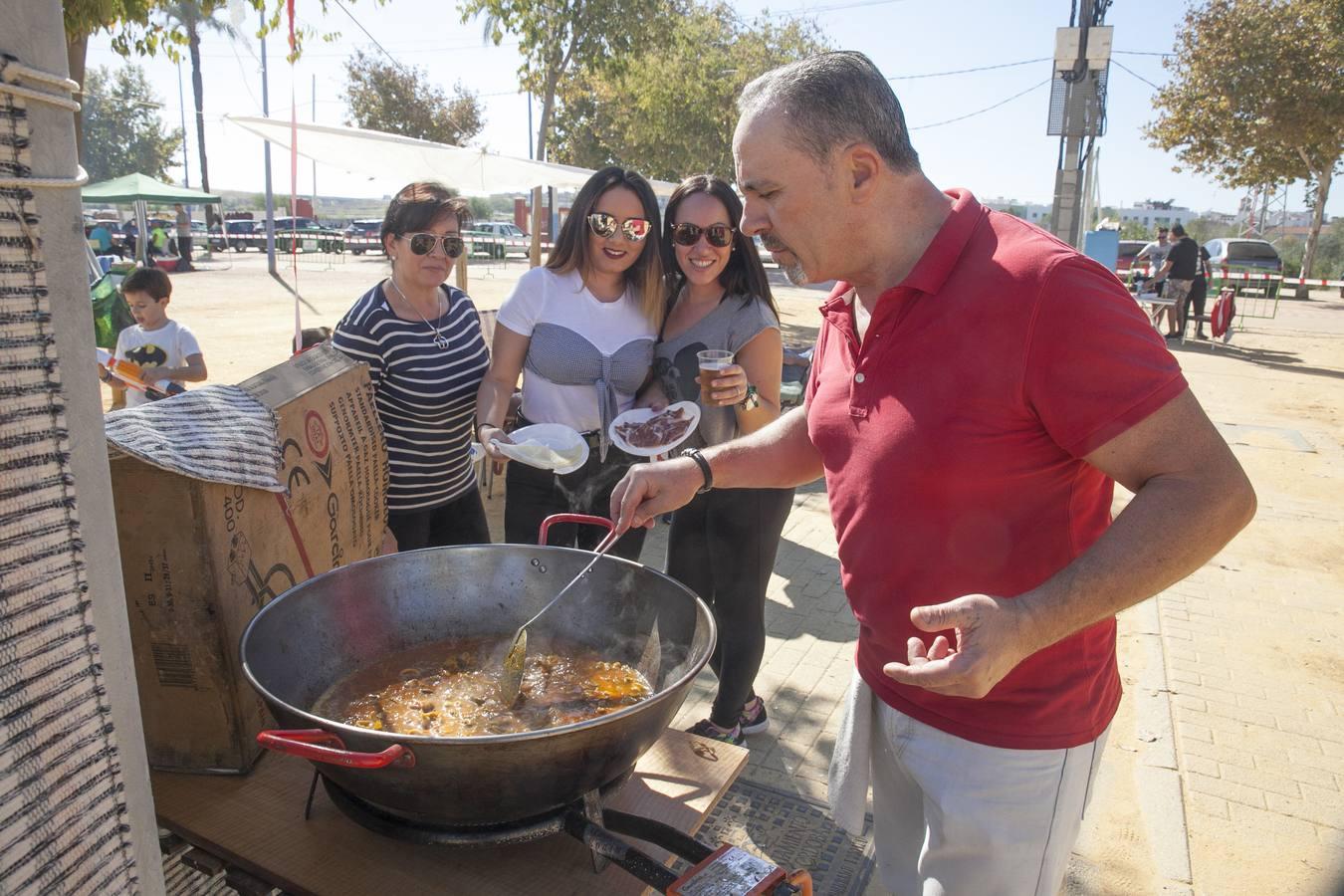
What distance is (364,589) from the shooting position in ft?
5.98

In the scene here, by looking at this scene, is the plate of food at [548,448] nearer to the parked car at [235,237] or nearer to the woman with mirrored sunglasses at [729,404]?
the woman with mirrored sunglasses at [729,404]

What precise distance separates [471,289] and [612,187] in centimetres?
1855

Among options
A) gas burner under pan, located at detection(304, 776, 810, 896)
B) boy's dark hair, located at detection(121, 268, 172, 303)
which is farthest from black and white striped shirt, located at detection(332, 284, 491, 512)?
boy's dark hair, located at detection(121, 268, 172, 303)

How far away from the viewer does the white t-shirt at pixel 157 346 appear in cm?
555

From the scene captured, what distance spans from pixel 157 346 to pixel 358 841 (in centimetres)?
511

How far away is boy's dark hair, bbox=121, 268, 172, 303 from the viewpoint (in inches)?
218

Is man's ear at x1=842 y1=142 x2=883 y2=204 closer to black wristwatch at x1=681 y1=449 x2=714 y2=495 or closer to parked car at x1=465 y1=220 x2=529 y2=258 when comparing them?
black wristwatch at x1=681 y1=449 x2=714 y2=495

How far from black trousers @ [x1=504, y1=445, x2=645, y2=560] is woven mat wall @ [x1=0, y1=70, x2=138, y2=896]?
212 cm

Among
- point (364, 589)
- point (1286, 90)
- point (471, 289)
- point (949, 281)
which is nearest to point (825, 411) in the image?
point (949, 281)

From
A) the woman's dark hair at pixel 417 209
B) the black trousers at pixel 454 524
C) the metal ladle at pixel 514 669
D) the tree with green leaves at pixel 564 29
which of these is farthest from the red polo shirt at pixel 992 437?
the tree with green leaves at pixel 564 29

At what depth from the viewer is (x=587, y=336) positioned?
3.13m

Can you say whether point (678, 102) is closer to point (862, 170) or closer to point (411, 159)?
point (411, 159)

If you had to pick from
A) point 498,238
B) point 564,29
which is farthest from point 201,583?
point 498,238

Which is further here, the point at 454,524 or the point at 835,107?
the point at 454,524
